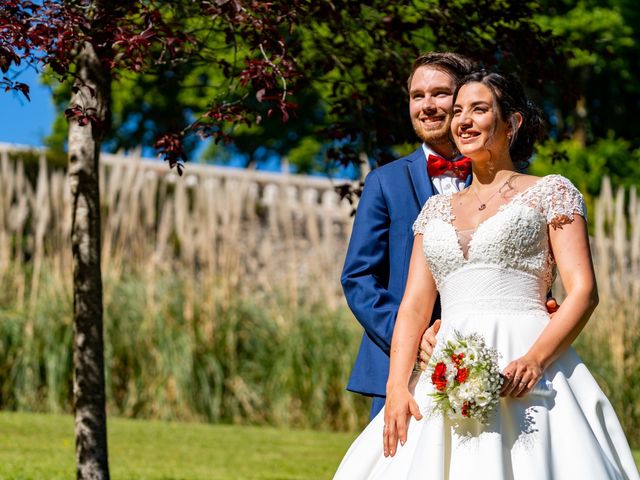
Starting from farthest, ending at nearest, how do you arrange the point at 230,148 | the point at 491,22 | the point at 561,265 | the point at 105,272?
the point at 230,148 → the point at 105,272 → the point at 491,22 → the point at 561,265

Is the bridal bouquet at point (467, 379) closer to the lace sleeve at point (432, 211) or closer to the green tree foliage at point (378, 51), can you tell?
the lace sleeve at point (432, 211)

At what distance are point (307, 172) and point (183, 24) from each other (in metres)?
22.1

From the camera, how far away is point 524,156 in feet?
11.8

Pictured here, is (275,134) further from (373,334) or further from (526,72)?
(373,334)

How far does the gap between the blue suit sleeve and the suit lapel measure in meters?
0.12

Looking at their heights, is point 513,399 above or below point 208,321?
below

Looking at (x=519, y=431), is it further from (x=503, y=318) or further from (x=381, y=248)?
(x=381, y=248)

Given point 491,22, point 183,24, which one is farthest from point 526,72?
point 183,24

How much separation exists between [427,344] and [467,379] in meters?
0.39

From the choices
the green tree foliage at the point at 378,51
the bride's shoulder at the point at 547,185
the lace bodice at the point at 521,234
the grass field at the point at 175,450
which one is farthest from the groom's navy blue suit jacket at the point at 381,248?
the grass field at the point at 175,450

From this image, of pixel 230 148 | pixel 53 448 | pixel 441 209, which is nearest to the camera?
pixel 441 209

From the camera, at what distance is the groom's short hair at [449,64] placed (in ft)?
12.7

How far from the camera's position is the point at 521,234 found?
335 cm

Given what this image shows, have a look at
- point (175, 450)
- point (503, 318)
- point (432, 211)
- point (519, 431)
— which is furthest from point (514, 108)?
point (175, 450)
